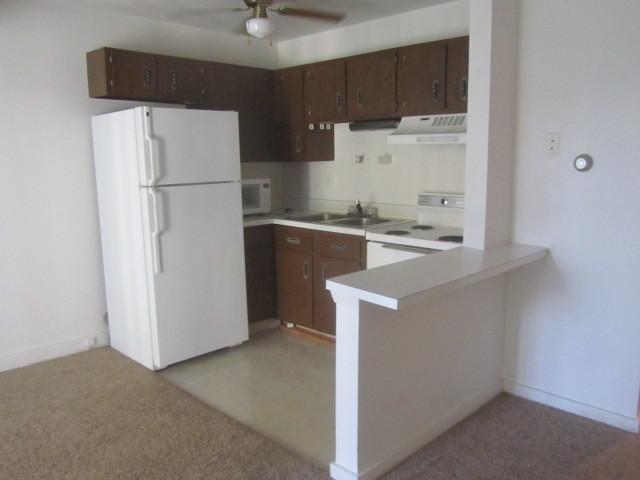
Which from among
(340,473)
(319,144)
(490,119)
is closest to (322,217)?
(319,144)

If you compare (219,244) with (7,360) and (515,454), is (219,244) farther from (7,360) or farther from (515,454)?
(515,454)

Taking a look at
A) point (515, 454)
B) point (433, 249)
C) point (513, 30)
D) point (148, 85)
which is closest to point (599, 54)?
point (513, 30)

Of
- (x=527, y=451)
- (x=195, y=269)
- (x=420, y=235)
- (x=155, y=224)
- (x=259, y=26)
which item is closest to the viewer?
(x=527, y=451)

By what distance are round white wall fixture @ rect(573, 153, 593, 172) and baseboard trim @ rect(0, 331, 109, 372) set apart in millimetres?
3291

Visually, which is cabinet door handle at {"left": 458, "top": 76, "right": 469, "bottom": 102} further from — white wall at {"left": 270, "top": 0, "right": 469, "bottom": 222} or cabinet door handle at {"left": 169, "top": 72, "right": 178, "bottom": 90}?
cabinet door handle at {"left": 169, "top": 72, "right": 178, "bottom": 90}

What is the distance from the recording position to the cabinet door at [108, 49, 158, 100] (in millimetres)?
3480

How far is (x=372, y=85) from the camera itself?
12.2ft

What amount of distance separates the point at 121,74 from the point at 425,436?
9.50ft

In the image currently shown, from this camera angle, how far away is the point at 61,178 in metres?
3.60

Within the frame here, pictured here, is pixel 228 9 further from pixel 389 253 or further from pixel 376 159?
pixel 389 253

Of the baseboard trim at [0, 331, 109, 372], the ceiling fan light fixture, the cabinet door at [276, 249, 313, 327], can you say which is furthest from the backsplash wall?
the baseboard trim at [0, 331, 109, 372]

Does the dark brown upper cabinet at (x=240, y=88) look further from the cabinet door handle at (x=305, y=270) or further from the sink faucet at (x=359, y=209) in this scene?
the cabinet door handle at (x=305, y=270)

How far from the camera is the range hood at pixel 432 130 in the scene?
3.23 meters

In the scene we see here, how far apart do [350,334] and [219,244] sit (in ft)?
5.67
